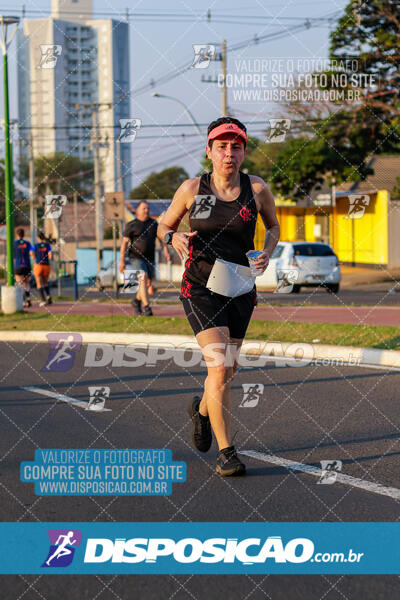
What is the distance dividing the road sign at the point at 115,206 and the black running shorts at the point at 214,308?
54.2 feet

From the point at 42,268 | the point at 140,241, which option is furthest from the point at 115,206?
the point at 140,241

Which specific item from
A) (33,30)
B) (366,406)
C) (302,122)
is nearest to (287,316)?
(366,406)

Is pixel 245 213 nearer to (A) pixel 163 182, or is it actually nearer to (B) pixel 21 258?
(B) pixel 21 258

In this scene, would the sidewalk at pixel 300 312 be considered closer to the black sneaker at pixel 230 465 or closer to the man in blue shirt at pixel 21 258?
the man in blue shirt at pixel 21 258

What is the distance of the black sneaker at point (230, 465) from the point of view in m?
5.19

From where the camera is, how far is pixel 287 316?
15.9 m

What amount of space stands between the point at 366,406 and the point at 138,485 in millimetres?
2978

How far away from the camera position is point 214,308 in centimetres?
527

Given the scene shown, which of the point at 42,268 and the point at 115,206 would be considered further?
the point at 115,206

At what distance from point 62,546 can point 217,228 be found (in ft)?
6.72

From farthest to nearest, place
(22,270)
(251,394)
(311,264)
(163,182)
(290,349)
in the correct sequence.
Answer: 1. (163,182)
2. (311,264)
3. (22,270)
4. (290,349)
5. (251,394)

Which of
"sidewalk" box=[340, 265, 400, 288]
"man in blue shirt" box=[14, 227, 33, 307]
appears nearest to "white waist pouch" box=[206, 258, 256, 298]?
"man in blue shirt" box=[14, 227, 33, 307]

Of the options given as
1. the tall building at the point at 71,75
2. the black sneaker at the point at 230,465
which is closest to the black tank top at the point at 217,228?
the black sneaker at the point at 230,465

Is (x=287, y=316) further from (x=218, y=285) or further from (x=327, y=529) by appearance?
(x=327, y=529)
